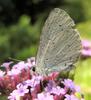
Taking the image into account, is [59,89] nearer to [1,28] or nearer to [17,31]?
[17,31]

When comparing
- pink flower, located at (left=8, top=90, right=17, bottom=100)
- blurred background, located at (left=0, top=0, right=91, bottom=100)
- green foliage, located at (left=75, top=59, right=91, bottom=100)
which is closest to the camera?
pink flower, located at (left=8, top=90, right=17, bottom=100)

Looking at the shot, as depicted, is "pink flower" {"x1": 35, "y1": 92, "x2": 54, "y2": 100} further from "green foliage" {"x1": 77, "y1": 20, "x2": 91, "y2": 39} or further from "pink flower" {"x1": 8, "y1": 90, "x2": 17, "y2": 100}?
"green foliage" {"x1": 77, "y1": 20, "x2": 91, "y2": 39}

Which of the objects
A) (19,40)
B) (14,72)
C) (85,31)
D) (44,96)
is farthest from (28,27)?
(44,96)

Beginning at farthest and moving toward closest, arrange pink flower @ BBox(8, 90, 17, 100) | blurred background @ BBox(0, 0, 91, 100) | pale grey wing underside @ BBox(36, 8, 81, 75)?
blurred background @ BBox(0, 0, 91, 100), pale grey wing underside @ BBox(36, 8, 81, 75), pink flower @ BBox(8, 90, 17, 100)

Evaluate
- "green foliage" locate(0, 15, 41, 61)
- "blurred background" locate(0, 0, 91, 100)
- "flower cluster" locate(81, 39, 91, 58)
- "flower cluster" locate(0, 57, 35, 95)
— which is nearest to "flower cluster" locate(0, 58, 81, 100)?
"flower cluster" locate(0, 57, 35, 95)

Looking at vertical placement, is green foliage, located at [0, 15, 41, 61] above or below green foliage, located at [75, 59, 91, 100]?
above

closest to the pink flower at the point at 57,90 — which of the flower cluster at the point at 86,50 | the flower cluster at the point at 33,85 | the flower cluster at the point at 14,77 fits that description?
the flower cluster at the point at 33,85

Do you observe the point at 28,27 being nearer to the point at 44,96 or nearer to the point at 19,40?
the point at 19,40

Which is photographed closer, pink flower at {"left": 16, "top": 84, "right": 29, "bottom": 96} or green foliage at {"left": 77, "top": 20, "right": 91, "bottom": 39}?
pink flower at {"left": 16, "top": 84, "right": 29, "bottom": 96}

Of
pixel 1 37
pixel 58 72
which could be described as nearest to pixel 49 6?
pixel 1 37
